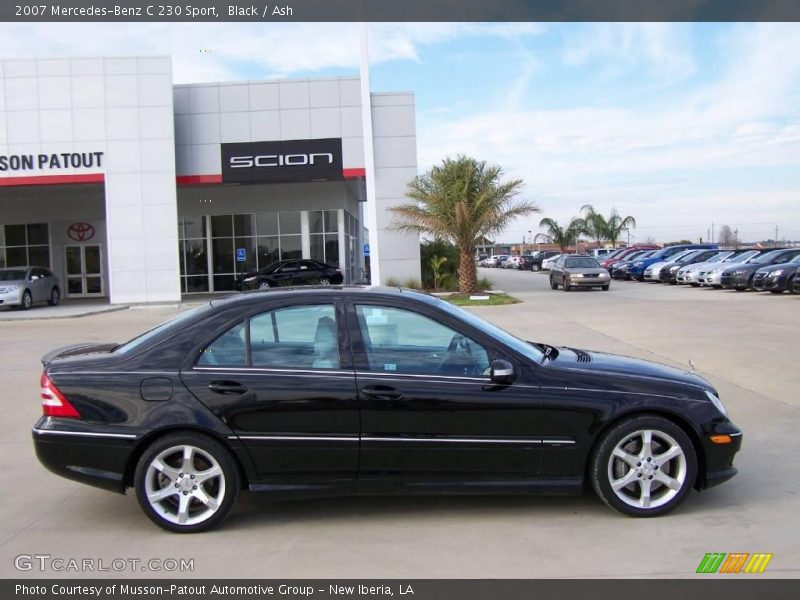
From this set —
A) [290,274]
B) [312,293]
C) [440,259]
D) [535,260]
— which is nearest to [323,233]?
[290,274]

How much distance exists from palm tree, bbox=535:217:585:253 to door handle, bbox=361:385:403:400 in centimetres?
6555

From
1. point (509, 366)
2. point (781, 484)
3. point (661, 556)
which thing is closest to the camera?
point (661, 556)

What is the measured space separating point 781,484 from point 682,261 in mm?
31690

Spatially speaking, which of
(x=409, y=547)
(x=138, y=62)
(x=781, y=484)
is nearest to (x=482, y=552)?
(x=409, y=547)

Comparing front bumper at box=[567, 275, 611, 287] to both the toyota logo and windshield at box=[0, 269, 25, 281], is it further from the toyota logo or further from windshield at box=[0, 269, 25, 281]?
the toyota logo

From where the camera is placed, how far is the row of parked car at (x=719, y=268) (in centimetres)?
2531

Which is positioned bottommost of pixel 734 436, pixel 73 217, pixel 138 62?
pixel 734 436

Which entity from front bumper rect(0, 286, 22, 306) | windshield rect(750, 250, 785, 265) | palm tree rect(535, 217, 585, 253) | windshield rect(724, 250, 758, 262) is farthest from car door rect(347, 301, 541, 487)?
palm tree rect(535, 217, 585, 253)

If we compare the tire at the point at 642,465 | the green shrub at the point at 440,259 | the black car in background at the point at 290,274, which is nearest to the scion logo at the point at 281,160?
the black car in background at the point at 290,274

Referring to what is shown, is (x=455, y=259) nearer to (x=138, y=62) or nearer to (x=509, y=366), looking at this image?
(x=138, y=62)

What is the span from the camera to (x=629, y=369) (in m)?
5.20

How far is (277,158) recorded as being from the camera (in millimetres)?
30812

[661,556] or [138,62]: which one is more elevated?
[138,62]

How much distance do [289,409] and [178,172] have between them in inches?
1096
